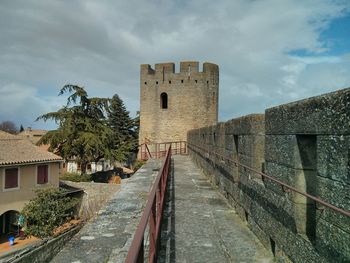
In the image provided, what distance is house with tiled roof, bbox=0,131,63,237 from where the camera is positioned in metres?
19.5

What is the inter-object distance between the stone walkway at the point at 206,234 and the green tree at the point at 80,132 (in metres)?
19.4

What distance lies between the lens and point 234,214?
570 cm

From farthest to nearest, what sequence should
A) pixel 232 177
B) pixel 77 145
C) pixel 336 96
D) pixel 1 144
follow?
pixel 77 145, pixel 1 144, pixel 232 177, pixel 336 96

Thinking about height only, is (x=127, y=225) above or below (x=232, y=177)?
below

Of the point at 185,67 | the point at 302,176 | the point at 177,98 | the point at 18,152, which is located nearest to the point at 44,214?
the point at 18,152

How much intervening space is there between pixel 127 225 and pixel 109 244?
0.75 m

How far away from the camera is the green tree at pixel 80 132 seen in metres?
25.3

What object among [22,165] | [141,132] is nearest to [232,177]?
[22,165]

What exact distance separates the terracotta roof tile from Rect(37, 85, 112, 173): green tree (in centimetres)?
238

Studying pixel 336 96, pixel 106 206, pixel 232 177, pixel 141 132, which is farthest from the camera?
pixel 141 132

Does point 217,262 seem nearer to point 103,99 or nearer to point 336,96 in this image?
point 336,96

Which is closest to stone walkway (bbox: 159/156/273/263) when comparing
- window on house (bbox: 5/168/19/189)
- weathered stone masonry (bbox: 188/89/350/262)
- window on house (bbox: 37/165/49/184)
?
weathered stone masonry (bbox: 188/89/350/262)

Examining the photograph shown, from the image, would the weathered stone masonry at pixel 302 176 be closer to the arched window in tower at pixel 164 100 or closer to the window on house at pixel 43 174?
the window on house at pixel 43 174

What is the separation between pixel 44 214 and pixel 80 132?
8.81 m
